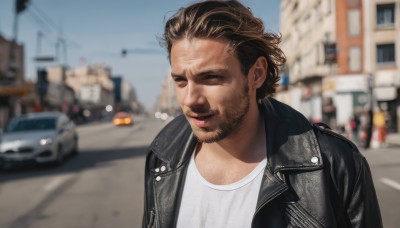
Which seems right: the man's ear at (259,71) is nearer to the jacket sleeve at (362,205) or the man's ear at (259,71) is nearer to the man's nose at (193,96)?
the man's nose at (193,96)

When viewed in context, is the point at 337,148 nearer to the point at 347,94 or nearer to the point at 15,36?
the point at 15,36

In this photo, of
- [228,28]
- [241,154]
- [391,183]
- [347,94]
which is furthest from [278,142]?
[347,94]

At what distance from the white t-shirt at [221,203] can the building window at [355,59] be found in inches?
1260

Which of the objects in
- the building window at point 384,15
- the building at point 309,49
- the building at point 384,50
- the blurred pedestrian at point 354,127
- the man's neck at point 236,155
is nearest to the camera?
the man's neck at point 236,155

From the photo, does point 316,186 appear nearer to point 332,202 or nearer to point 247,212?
point 332,202

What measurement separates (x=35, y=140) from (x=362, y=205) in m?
11.5

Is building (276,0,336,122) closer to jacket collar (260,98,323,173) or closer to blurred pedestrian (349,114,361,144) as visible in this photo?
blurred pedestrian (349,114,361,144)

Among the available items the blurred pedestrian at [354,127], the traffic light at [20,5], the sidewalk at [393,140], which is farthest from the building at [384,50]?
the traffic light at [20,5]

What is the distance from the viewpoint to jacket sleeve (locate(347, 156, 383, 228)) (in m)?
1.70

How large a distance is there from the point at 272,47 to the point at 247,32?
237 mm

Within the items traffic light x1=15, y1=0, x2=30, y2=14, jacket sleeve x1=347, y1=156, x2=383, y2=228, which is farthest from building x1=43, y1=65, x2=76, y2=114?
jacket sleeve x1=347, y1=156, x2=383, y2=228

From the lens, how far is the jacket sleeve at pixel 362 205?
5.56 feet

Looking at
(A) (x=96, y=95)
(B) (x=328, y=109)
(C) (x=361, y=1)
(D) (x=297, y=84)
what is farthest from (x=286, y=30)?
(A) (x=96, y=95)

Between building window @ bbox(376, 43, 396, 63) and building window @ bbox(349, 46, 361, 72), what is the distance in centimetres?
126
